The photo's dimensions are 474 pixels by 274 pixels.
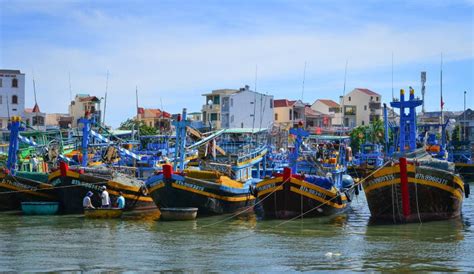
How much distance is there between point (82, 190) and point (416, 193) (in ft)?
47.5

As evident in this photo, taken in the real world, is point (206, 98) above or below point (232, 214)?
above

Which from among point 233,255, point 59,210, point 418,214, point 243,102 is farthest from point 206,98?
point 233,255

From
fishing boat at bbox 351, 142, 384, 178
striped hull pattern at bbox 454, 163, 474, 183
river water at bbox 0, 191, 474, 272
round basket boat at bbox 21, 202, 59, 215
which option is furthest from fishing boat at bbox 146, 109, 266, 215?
striped hull pattern at bbox 454, 163, 474, 183

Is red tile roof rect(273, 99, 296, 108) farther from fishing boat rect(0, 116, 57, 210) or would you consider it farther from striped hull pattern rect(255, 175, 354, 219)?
striped hull pattern rect(255, 175, 354, 219)

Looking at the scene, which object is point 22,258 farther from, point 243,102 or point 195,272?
point 243,102

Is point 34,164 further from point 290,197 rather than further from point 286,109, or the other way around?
point 286,109

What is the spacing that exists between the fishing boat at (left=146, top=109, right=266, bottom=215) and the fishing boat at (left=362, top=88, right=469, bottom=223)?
254 inches

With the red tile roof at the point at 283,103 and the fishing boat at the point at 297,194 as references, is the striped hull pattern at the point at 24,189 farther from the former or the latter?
the red tile roof at the point at 283,103

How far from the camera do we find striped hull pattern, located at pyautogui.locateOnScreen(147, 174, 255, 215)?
30.2 m

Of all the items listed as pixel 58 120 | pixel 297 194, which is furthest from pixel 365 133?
pixel 297 194

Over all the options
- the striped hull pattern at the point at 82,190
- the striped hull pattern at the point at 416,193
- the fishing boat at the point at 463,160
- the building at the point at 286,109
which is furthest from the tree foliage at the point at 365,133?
the striped hull pattern at the point at 416,193

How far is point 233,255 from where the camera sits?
812 inches

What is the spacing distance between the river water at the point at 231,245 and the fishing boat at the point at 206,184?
0.96 m

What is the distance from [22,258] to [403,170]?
1372 cm
